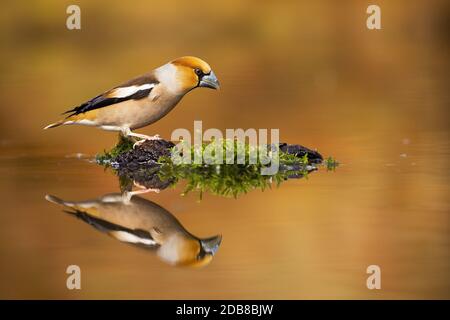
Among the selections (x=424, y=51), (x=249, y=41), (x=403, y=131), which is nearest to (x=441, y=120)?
(x=403, y=131)

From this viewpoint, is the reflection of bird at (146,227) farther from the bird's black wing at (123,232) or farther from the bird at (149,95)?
the bird at (149,95)

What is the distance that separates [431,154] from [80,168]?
12.6 feet

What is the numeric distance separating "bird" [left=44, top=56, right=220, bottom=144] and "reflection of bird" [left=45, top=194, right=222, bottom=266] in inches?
65.7

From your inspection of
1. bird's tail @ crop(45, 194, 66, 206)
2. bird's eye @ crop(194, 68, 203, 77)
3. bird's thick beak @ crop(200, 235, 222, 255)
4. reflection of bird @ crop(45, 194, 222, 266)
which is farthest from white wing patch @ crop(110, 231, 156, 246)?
bird's eye @ crop(194, 68, 203, 77)

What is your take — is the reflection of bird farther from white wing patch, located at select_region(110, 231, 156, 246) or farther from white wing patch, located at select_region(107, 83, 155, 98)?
white wing patch, located at select_region(107, 83, 155, 98)

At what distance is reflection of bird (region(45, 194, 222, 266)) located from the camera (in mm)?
6496

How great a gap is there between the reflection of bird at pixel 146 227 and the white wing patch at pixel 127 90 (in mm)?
1744

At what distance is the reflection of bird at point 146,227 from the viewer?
Answer: 6.50m

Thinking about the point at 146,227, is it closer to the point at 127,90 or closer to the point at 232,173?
the point at 232,173

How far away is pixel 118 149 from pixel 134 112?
0.60m

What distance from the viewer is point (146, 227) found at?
705 centimetres

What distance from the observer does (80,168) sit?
9.62 meters

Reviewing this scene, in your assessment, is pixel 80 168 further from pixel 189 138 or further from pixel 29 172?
pixel 189 138

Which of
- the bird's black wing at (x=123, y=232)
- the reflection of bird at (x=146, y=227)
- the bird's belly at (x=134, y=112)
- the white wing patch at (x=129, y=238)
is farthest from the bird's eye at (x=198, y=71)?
the white wing patch at (x=129, y=238)
